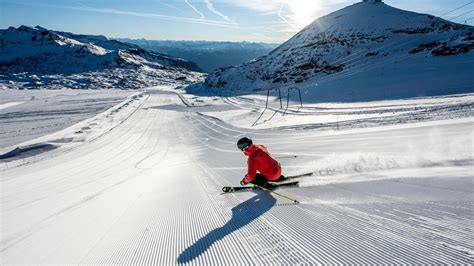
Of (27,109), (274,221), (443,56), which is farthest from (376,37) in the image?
(274,221)

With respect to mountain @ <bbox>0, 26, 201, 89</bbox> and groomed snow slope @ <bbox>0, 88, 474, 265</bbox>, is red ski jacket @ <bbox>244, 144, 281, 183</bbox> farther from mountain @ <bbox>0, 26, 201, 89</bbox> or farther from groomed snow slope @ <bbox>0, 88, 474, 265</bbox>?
mountain @ <bbox>0, 26, 201, 89</bbox>

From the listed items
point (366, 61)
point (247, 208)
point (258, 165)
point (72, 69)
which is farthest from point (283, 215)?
point (72, 69)

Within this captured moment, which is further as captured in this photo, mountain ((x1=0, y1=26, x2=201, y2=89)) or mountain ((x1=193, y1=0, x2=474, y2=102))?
mountain ((x1=0, y1=26, x2=201, y2=89))

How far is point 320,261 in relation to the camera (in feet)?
11.2

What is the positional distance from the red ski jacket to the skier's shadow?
42cm

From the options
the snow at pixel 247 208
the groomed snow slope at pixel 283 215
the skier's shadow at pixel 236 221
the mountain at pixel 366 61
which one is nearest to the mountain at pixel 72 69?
the mountain at pixel 366 61

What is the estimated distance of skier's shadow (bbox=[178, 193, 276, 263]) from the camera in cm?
406

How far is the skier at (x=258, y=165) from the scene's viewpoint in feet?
20.8

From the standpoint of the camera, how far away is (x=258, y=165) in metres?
6.50

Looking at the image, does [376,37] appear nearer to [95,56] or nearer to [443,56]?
[443,56]

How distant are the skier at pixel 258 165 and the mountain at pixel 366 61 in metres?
30.8

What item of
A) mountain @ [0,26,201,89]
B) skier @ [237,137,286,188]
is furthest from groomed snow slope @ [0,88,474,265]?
mountain @ [0,26,201,89]

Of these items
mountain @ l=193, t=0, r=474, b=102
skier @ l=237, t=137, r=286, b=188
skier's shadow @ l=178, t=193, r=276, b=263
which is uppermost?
mountain @ l=193, t=0, r=474, b=102

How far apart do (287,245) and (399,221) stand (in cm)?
141
